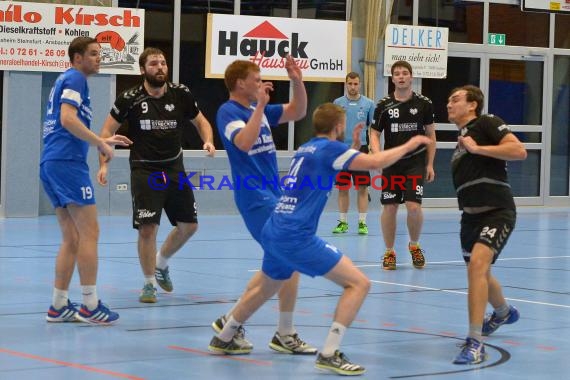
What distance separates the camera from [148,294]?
8961 millimetres

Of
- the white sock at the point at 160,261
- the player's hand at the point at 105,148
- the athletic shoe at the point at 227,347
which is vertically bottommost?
the athletic shoe at the point at 227,347

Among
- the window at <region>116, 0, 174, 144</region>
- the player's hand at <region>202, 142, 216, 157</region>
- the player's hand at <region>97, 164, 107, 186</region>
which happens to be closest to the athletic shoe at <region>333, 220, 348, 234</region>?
the window at <region>116, 0, 174, 144</region>

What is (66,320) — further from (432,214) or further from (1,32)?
(432,214)

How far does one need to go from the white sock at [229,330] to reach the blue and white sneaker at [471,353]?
135cm

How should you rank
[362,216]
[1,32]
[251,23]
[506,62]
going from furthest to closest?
[506,62] → [251,23] → [1,32] → [362,216]

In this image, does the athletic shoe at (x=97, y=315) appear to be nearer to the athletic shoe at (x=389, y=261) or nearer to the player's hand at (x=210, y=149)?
the player's hand at (x=210, y=149)

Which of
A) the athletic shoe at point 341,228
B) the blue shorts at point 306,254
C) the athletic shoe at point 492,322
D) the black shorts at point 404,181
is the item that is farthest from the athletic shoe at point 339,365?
the athletic shoe at point 341,228

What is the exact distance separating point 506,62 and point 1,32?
31.7 ft

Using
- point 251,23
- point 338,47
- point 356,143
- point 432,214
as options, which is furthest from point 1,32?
point 356,143

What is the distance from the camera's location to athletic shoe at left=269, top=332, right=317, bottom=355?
7008mm

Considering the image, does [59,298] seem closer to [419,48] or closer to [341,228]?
[341,228]

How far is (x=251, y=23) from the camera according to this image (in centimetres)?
1817

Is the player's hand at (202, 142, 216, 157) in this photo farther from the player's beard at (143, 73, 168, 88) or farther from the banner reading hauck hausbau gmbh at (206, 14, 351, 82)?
the banner reading hauck hausbau gmbh at (206, 14, 351, 82)

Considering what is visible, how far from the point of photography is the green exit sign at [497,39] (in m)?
20.7
